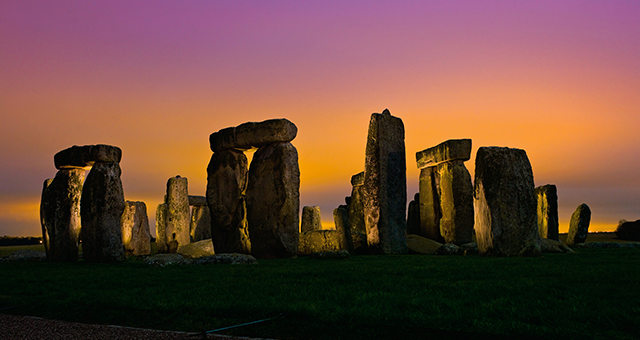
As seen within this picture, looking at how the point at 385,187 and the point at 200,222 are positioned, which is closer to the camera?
the point at 385,187

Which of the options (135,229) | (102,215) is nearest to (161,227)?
(135,229)

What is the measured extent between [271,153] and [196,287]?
6604mm

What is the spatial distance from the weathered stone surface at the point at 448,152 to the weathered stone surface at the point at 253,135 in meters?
6.58

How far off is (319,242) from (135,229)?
8363 millimetres

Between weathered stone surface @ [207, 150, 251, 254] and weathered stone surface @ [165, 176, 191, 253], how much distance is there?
19.9ft

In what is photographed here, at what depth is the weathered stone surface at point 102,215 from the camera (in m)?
10.8

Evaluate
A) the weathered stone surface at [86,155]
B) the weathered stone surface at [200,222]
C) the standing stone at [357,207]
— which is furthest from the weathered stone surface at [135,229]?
the standing stone at [357,207]

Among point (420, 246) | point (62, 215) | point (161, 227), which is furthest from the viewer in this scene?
point (161, 227)

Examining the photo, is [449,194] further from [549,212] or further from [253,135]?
[253,135]

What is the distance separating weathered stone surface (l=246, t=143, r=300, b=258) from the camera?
1123 centimetres

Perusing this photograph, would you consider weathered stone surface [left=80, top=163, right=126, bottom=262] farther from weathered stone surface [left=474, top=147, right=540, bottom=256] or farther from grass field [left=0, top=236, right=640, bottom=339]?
weathered stone surface [left=474, top=147, right=540, bottom=256]

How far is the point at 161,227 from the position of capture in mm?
19438

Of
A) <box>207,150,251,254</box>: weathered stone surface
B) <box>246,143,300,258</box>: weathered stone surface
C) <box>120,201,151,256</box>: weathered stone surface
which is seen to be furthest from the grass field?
<box>120,201,151,256</box>: weathered stone surface

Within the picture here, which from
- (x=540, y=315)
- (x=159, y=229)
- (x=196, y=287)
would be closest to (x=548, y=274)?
(x=540, y=315)
